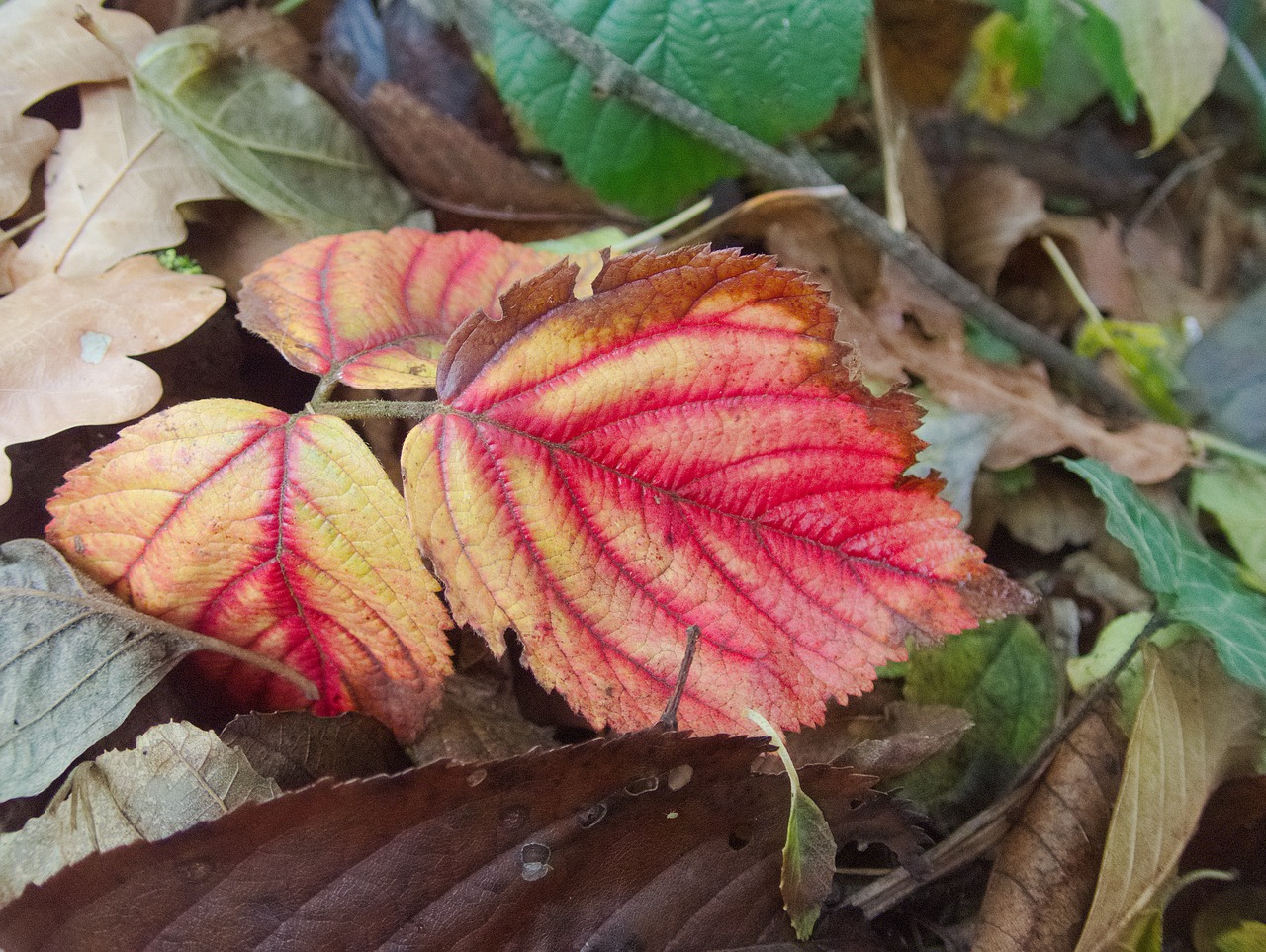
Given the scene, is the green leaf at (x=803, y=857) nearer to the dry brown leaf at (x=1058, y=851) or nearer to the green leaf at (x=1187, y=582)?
the dry brown leaf at (x=1058, y=851)

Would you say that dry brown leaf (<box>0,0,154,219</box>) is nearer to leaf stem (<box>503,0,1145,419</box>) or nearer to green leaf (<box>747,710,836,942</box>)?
leaf stem (<box>503,0,1145,419</box>)

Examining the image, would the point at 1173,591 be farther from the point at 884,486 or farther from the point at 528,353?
the point at 528,353

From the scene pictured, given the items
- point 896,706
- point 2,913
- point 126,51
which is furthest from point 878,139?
point 2,913

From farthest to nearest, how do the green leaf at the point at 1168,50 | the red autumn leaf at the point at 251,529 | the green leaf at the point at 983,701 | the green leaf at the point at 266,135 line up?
1. the green leaf at the point at 1168,50
2. the green leaf at the point at 266,135
3. the green leaf at the point at 983,701
4. the red autumn leaf at the point at 251,529

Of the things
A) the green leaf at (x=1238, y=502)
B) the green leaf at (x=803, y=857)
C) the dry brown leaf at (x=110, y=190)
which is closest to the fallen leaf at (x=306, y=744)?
the green leaf at (x=803, y=857)

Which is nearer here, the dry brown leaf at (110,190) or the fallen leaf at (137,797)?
the fallen leaf at (137,797)

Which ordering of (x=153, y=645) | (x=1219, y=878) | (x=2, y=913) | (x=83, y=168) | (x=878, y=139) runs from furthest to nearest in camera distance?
(x=878, y=139) < (x=83, y=168) < (x=1219, y=878) < (x=153, y=645) < (x=2, y=913)

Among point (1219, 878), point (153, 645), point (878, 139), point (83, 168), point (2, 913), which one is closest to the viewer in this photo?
point (2, 913)
